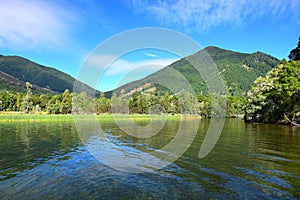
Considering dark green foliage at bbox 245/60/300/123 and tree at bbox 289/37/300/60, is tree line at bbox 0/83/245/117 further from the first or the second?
tree at bbox 289/37/300/60

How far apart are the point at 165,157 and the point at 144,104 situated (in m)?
97.3

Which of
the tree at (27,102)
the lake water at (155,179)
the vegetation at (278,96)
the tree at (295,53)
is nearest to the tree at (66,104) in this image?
the tree at (27,102)

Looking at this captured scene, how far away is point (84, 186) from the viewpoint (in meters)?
11.0

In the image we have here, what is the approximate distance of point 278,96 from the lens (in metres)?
61.4

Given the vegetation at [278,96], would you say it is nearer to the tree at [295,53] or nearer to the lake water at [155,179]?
the tree at [295,53]

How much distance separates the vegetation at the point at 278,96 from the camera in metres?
52.8

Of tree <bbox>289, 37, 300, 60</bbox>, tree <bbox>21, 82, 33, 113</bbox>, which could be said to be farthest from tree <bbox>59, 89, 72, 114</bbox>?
tree <bbox>289, 37, 300, 60</bbox>

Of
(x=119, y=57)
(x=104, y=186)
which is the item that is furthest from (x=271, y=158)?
(x=119, y=57)

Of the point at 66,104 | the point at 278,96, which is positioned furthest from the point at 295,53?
the point at 66,104

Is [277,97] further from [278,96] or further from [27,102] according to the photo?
[27,102]

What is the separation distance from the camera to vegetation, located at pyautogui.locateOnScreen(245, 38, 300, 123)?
52844 millimetres

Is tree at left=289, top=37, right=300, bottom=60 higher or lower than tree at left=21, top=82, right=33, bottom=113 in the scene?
higher

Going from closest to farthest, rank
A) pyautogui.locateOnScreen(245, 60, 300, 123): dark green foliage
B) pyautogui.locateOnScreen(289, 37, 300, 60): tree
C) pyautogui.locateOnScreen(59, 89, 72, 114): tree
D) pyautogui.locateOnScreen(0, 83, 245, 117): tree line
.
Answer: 1. pyautogui.locateOnScreen(245, 60, 300, 123): dark green foliage
2. pyautogui.locateOnScreen(289, 37, 300, 60): tree
3. pyautogui.locateOnScreen(0, 83, 245, 117): tree line
4. pyautogui.locateOnScreen(59, 89, 72, 114): tree

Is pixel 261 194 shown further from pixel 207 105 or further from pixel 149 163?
pixel 207 105
